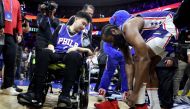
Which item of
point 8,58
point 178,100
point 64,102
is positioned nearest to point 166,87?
point 178,100

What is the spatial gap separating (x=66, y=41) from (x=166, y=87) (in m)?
1.60

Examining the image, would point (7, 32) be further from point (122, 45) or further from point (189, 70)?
point (189, 70)

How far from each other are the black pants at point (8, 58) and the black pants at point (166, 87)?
193 centimetres

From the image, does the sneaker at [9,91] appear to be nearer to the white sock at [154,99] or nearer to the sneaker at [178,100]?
the white sock at [154,99]

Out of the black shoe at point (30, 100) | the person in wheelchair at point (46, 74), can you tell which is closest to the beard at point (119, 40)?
the person in wheelchair at point (46, 74)

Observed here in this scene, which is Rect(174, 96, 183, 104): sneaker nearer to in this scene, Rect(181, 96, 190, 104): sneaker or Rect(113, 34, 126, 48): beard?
Rect(181, 96, 190, 104): sneaker

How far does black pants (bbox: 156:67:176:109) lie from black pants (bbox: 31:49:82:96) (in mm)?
1563

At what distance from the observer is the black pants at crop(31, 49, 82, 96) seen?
2.78 metres

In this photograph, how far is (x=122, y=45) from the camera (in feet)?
9.98

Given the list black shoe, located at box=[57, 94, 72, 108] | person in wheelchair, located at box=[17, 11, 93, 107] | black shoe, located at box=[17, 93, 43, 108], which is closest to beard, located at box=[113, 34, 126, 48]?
person in wheelchair, located at box=[17, 11, 93, 107]

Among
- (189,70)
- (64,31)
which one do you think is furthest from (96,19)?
(64,31)

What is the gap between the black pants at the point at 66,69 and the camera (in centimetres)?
278

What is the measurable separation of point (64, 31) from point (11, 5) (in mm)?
822

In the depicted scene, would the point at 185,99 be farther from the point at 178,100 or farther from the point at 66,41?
the point at 66,41
